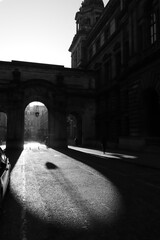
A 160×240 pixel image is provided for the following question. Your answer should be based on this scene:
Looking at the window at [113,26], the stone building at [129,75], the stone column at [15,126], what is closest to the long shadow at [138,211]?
the stone building at [129,75]

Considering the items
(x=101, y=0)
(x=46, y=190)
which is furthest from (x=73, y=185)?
(x=101, y=0)

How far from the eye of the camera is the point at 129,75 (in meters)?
21.3

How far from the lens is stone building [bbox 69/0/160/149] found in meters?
18.3

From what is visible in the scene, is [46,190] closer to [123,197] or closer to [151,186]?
[123,197]

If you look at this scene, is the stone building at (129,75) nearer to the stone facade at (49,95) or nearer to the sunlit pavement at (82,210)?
the stone facade at (49,95)

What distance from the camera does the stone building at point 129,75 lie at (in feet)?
60.0

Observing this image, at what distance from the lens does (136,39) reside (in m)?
20.4

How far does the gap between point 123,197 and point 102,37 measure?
103ft

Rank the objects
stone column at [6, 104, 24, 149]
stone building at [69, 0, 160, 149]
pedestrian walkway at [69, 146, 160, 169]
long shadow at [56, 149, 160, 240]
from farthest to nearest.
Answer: stone column at [6, 104, 24, 149]
stone building at [69, 0, 160, 149]
pedestrian walkway at [69, 146, 160, 169]
long shadow at [56, 149, 160, 240]

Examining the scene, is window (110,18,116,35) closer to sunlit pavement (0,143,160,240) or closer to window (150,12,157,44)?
window (150,12,157,44)

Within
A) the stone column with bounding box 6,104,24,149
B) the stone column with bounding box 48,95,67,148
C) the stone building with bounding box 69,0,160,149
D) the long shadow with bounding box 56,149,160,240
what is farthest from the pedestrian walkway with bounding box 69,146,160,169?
the stone column with bounding box 6,104,24,149

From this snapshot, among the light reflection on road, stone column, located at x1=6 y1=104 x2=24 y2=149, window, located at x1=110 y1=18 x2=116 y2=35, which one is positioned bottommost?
the light reflection on road

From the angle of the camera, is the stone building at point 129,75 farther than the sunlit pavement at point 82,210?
Yes

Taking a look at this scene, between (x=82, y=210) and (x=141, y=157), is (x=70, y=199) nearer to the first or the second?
(x=82, y=210)
